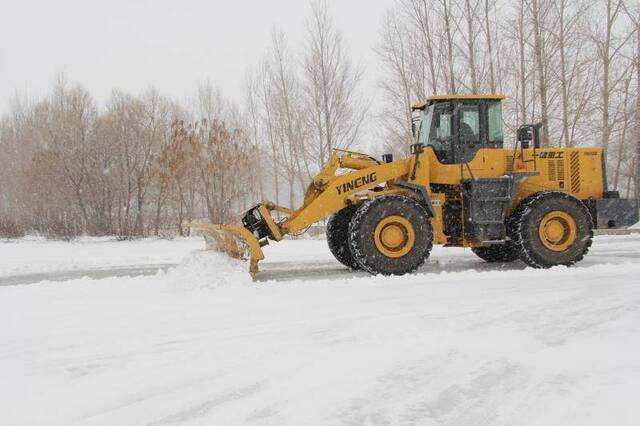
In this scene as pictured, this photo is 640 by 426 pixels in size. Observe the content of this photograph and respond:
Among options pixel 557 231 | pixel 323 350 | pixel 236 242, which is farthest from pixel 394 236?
pixel 323 350

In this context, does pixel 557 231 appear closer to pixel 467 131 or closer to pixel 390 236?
pixel 467 131

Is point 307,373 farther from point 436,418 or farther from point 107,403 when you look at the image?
point 107,403

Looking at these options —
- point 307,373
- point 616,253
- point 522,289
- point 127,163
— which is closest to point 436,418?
point 307,373

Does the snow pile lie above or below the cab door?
below

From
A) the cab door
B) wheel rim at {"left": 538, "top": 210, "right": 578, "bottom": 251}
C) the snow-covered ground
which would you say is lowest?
the snow-covered ground

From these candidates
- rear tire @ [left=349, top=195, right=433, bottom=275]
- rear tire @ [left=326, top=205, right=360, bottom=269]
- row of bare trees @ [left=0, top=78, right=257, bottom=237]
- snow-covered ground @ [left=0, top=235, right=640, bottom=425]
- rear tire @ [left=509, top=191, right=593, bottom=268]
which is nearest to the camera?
snow-covered ground @ [left=0, top=235, right=640, bottom=425]

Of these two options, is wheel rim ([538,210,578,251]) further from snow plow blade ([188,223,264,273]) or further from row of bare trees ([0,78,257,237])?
row of bare trees ([0,78,257,237])

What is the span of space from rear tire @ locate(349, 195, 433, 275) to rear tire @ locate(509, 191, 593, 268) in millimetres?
1530

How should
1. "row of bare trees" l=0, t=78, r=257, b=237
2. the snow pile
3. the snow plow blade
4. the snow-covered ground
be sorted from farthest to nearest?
"row of bare trees" l=0, t=78, r=257, b=237 → the snow plow blade → the snow pile → the snow-covered ground

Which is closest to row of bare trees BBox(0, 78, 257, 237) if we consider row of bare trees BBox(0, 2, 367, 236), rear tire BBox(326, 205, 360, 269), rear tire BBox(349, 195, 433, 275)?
row of bare trees BBox(0, 2, 367, 236)

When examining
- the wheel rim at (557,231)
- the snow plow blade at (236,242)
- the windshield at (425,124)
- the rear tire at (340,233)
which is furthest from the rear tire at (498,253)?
the snow plow blade at (236,242)

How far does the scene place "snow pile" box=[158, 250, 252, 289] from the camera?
631 cm

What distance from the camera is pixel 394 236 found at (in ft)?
24.1

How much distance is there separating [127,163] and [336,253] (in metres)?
13.4
